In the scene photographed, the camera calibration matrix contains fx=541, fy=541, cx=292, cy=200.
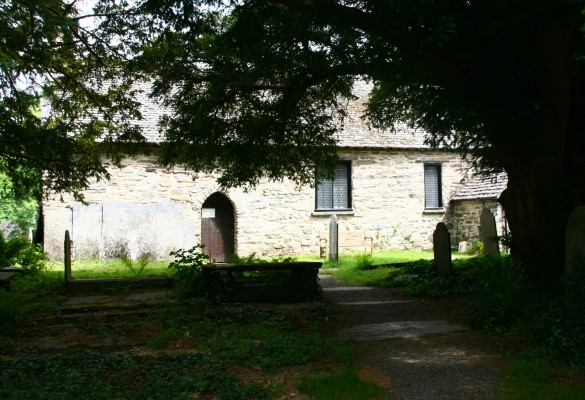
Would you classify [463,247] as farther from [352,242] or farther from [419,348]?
Answer: [419,348]

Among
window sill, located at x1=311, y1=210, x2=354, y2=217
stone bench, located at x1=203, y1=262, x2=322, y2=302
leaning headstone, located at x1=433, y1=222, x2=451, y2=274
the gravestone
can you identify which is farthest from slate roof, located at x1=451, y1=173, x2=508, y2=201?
stone bench, located at x1=203, y1=262, x2=322, y2=302

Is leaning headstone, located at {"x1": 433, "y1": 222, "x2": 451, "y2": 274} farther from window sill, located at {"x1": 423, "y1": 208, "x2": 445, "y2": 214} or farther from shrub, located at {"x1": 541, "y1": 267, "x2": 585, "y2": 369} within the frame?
window sill, located at {"x1": 423, "y1": 208, "x2": 445, "y2": 214}

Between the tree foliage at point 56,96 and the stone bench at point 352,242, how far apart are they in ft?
35.3

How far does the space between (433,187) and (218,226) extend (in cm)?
914

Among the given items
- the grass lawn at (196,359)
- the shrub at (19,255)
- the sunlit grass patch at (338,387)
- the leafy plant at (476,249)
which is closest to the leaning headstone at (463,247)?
the leafy plant at (476,249)

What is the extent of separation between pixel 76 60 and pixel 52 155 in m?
2.11

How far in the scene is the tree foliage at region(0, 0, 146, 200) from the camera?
858 centimetres

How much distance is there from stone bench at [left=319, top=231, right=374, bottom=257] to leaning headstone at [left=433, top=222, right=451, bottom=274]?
346 inches

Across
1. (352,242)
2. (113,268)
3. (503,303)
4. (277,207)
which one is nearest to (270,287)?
(503,303)

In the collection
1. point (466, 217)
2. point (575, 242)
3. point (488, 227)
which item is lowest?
point (575, 242)

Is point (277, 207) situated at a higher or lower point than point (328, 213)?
higher

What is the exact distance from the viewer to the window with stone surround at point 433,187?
22484mm

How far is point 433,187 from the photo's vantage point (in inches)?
890

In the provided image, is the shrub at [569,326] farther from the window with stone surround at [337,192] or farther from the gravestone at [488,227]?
the window with stone surround at [337,192]
